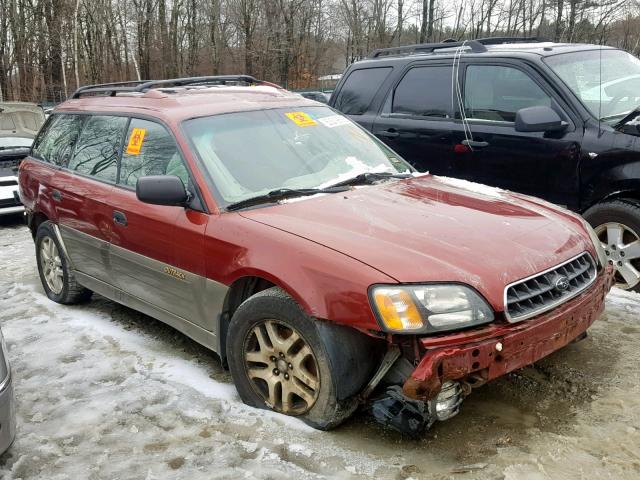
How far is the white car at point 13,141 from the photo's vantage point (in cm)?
866

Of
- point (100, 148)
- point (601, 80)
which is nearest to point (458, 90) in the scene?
point (601, 80)

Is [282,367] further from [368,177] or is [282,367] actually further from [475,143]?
[475,143]

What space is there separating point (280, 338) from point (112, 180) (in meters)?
1.92

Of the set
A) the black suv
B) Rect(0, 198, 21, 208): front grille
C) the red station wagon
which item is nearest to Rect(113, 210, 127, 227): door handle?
the red station wagon

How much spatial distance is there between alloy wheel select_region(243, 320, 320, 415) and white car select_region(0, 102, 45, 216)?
567cm

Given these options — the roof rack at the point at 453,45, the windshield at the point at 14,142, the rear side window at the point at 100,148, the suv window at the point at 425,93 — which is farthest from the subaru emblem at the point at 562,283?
the windshield at the point at 14,142

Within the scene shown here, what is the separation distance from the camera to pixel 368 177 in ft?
13.4

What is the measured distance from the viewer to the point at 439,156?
597cm

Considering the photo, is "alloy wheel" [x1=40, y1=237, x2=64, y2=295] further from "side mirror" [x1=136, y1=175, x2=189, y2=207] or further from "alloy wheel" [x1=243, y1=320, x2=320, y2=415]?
"alloy wheel" [x1=243, y1=320, x2=320, y2=415]

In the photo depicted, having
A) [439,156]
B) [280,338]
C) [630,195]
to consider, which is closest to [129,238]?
[280,338]

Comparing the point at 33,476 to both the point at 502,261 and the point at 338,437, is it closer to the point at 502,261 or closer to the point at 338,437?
the point at 338,437

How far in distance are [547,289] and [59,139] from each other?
405 cm

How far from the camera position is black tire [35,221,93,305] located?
5090 mm

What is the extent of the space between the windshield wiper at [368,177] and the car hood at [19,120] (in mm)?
7289
